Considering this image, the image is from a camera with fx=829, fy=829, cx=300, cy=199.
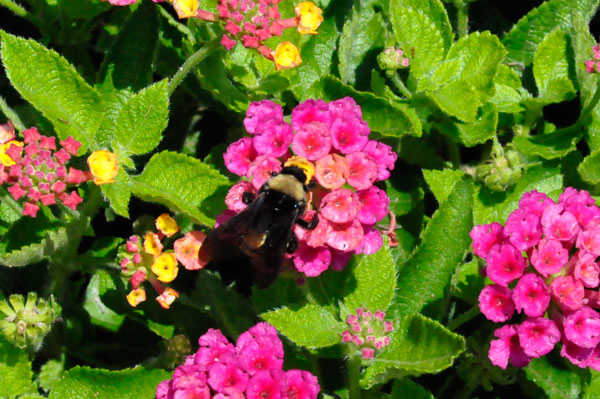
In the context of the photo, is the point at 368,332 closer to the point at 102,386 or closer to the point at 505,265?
the point at 505,265

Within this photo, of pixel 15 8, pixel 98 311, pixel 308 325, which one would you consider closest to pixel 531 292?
pixel 308 325

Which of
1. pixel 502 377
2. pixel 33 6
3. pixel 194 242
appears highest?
pixel 33 6

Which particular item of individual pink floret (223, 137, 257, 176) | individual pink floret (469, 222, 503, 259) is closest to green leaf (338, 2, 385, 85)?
individual pink floret (223, 137, 257, 176)

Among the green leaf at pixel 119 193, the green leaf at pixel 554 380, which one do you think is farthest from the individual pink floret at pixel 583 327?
the green leaf at pixel 119 193

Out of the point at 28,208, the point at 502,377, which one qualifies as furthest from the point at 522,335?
the point at 28,208

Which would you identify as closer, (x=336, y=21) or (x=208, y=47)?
(x=208, y=47)

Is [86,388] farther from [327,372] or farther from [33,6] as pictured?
[33,6]
